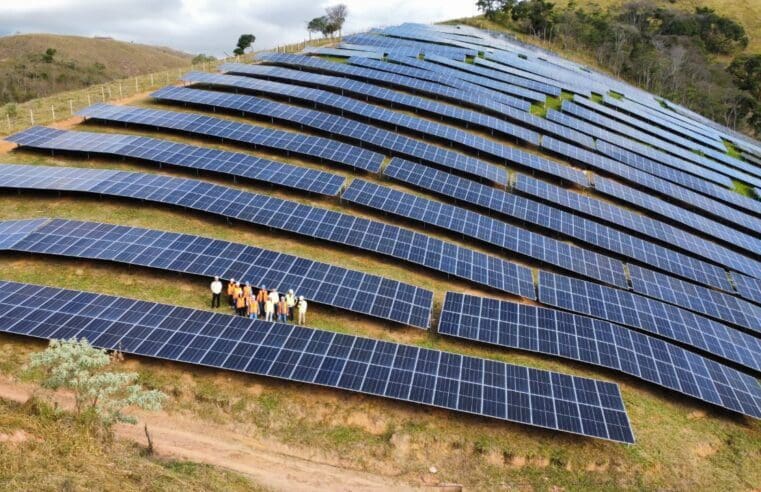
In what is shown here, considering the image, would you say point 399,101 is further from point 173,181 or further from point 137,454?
point 137,454

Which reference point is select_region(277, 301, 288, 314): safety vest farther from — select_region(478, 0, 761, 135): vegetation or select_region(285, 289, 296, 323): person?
select_region(478, 0, 761, 135): vegetation

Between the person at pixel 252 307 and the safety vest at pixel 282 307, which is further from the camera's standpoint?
the safety vest at pixel 282 307

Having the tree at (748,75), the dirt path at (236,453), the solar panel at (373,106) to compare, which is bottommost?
the dirt path at (236,453)

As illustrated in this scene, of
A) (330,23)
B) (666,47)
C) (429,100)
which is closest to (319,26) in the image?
(330,23)

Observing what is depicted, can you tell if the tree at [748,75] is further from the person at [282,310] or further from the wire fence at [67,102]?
the person at [282,310]

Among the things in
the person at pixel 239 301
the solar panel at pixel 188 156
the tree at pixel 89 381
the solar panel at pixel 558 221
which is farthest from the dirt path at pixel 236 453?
the solar panel at pixel 558 221

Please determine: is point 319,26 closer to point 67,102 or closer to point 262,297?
point 67,102
